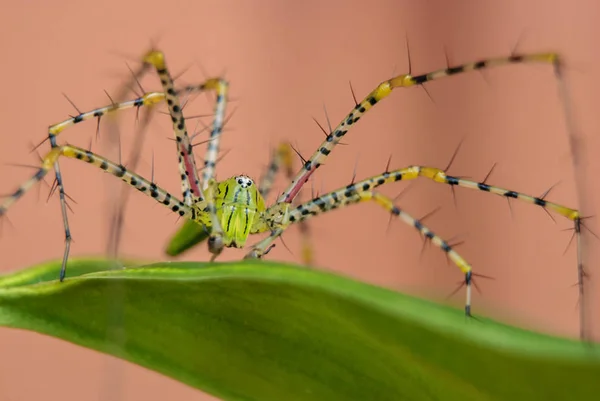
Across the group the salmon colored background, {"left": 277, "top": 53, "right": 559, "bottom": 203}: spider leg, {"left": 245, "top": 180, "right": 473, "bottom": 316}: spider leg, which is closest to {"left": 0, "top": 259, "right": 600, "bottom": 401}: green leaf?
{"left": 245, "top": 180, "right": 473, "bottom": 316}: spider leg

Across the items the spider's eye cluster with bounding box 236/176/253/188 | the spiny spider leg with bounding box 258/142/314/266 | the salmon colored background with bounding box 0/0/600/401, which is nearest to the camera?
the spider's eye cluster with bounding box 236/176/253/188

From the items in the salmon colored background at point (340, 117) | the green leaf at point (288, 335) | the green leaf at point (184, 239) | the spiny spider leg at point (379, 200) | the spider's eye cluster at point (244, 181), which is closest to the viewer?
the green leaf at point (288, 335)

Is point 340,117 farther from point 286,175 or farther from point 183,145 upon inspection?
point 183,145

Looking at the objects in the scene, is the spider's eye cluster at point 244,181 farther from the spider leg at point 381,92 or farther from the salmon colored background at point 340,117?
the salmon colored background at point 340,117

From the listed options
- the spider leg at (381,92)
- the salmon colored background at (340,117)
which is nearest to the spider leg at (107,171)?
the spider leg at (381,92)

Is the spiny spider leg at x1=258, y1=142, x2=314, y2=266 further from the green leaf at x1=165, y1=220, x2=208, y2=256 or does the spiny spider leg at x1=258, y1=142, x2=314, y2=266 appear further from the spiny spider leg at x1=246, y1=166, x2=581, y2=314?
the green leaf at x1=165, y1=220, x2=208, y2=256

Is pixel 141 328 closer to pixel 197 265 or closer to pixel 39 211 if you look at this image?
pixel 197 265
